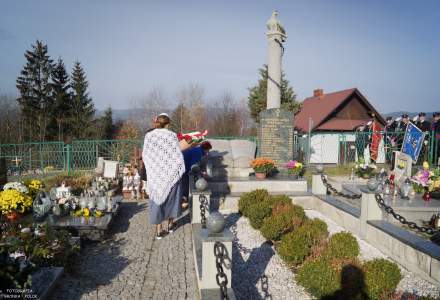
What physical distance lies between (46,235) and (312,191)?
601cm

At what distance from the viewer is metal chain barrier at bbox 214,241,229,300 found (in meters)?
2.71

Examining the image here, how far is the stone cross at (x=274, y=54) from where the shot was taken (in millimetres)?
10077

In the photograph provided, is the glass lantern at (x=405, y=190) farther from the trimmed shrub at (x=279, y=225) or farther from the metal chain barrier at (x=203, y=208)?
the metal chain barrier at (x=203, y=208)

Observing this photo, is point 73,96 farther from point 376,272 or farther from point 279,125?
point 376,272

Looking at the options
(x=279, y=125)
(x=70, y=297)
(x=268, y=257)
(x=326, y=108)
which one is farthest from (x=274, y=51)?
(x=326, y=108)

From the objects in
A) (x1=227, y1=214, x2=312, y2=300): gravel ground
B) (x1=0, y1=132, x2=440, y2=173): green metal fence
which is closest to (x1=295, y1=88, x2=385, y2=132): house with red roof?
(x1=0, y1=132, x2=440, y2=173): green metal fence

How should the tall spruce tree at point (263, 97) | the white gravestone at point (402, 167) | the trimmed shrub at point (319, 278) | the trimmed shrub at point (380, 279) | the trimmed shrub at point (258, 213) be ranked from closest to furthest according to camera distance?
the trimmed shrub at point (380, 279) → the trimmed shrub at point (319, 278) → the trimmed shrub at point (258, 213) → the white gravestone at point (402, 167) → the tall spruce tree at point (263, 97)

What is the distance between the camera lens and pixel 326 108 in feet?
74.0

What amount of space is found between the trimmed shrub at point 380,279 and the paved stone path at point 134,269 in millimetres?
1872

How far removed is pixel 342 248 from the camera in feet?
13.3

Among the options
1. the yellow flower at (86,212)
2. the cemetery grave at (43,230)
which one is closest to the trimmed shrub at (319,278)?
the cemetery grave at (43,230)

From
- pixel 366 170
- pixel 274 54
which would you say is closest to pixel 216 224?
pixel 274 54

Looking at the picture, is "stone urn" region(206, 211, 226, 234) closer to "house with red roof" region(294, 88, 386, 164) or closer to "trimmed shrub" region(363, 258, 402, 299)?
"trimmed shrub" region(363, 258, 402, 299)

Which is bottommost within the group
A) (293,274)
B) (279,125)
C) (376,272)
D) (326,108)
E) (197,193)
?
(293,274)
